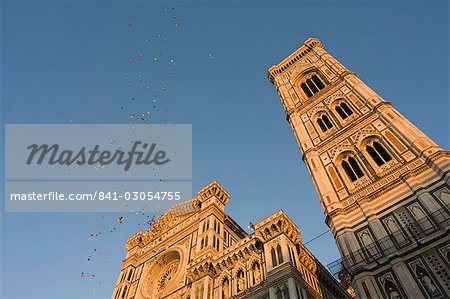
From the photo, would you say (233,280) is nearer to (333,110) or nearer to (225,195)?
(225,195)

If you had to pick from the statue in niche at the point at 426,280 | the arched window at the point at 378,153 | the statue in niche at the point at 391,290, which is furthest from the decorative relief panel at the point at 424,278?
the arched window at the point at 378,153

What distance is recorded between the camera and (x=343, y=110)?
26.5 meters

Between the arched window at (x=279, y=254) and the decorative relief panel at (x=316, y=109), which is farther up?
the decorative relief panel at (x=316, y=109)

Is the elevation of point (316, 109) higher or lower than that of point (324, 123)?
higher

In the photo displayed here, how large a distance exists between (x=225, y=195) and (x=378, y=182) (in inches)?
630

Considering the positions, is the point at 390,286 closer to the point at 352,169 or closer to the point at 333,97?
the point at 352,169

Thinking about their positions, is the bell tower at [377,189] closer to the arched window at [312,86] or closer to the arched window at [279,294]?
the arched window at [312,86]

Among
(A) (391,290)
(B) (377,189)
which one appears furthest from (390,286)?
(B) (377,189)

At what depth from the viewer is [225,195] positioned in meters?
32.2

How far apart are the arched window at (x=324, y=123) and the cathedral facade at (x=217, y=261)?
29.1 feet

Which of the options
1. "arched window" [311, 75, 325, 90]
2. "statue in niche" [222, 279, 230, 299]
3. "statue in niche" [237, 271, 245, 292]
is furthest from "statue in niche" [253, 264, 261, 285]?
"arched window" [311, 75, 325, 90]

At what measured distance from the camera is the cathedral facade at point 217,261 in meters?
19.0

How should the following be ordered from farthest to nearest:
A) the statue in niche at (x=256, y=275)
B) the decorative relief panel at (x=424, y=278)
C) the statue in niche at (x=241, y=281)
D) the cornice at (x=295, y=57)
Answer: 1. the cornice at (x=295, y=57)
2. the statue in niche at (x=241, y=281)
3. the statue in niche at (x=256, y=275)
4. the decorative relief panel at (x=424, y=278)

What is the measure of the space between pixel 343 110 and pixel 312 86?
7279 mm
